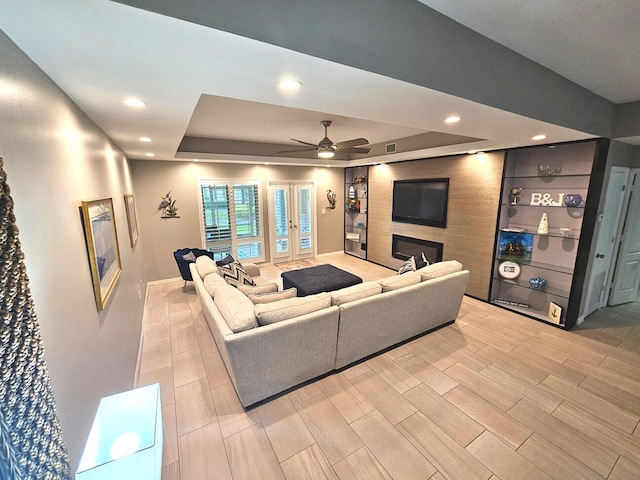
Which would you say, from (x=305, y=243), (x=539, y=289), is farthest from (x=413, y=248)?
(x=305, y=243)

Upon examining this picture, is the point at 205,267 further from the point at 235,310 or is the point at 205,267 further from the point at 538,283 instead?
the point at 538,283

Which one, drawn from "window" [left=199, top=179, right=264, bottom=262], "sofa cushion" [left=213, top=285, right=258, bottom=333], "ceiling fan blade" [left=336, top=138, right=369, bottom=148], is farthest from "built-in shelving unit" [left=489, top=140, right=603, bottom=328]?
"window" [left=199, top=179, right=264, bottom=262]

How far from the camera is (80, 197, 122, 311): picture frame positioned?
1595 millimetres

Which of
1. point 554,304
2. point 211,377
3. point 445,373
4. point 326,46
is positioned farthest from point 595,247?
point 211,377

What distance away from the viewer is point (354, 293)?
2643mm

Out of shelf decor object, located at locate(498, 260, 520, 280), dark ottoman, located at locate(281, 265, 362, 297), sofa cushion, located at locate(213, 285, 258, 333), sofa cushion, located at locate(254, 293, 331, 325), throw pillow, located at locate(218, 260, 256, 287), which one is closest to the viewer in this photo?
sofa cushion, located at locate(213, 285, 258, 333)

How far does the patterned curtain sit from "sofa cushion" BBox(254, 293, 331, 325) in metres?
1.48

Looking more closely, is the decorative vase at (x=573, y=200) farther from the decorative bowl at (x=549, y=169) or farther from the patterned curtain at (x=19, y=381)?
the patterned curtain at (x=19, y=381)

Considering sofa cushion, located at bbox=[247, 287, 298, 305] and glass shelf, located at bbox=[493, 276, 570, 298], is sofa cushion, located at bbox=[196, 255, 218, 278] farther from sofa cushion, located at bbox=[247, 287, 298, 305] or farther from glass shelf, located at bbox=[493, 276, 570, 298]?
glass shelf, located at bbox=[493, 276, 570, 298]

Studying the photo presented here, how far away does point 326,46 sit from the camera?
1141mm

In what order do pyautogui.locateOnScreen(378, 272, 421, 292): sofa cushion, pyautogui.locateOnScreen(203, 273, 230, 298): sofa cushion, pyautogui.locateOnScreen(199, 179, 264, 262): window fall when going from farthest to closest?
pyautogui.locateOnScreen(199, 179, 264, 262): window → pyautogui.locateOnScreen(378, 272, 421, 292): sofa cushion → pyautogui.locateOnScreen(203, 273, 230, 298): sofa cushion

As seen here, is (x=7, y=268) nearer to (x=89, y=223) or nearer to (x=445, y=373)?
(x=89, y=223)

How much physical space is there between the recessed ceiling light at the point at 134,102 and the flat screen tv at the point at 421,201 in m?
4.46

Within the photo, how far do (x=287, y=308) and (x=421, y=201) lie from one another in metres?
3.86
